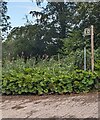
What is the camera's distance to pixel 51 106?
3369 millimetres

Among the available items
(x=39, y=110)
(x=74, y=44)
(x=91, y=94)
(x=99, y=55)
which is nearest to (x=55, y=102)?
(x=39, y=110)

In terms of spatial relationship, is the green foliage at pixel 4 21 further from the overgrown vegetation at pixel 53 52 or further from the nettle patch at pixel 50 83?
the nettle patch at pixel 50 83

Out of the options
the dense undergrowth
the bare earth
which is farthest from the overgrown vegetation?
the bare earth

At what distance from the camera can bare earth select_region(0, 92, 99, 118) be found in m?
3.01

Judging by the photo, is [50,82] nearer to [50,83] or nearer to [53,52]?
[50,83]

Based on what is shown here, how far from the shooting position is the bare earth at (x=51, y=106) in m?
3.01

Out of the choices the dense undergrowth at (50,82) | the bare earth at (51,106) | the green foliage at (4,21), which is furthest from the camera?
the green foliage at (4,21)

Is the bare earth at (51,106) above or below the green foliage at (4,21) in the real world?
below

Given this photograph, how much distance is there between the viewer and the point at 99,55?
4.68m

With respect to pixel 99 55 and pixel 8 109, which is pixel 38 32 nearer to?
pixel 99 55

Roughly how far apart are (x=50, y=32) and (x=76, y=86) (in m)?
1.91

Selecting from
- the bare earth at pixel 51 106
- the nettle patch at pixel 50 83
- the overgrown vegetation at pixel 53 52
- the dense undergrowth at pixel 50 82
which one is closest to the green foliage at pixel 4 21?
the overgrown vegetation at pixel 53 52

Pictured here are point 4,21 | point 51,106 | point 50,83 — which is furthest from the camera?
point 4,21

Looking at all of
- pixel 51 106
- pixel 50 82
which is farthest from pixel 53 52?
pixel 51 106
